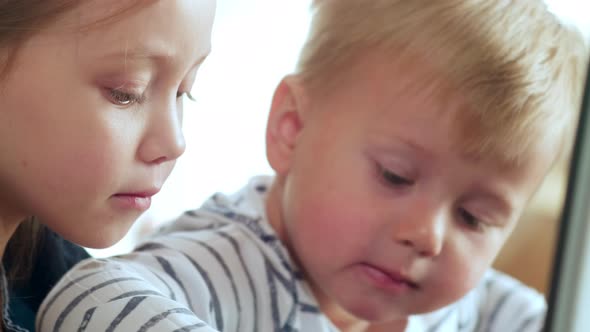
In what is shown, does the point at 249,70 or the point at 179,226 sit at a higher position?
the point at 249,70

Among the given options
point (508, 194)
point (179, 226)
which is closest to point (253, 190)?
point (179, 226)

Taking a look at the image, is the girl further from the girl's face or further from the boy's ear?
the boy's ear

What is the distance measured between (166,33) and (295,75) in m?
0.20

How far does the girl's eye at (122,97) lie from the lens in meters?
0.36

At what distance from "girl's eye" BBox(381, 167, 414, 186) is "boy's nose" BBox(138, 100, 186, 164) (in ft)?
0.53

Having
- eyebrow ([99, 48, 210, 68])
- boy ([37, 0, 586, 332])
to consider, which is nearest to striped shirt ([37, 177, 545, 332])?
boy ([37, 0, 586, 332])

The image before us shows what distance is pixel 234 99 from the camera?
0.54 meters

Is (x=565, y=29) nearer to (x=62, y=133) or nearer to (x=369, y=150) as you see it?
(x=369, y=150)

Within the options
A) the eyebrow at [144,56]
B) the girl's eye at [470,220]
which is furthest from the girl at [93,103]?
the girl's eye at [470,220]

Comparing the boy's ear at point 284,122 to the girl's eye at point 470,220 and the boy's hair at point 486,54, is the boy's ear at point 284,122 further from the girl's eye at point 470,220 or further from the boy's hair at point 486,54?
the girl's eye at point 470,220

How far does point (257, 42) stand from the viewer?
55cm

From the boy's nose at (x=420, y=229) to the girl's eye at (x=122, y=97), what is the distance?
20 cm

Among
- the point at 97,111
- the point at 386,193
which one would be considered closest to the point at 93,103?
the point at 97,111

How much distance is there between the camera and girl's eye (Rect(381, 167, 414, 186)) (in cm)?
50
